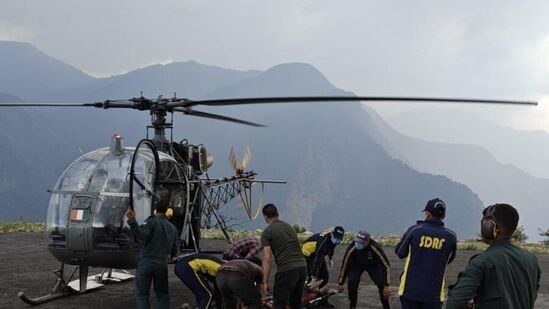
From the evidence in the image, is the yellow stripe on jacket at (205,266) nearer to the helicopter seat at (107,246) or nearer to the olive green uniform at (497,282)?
the helicopter seat at (107,246)

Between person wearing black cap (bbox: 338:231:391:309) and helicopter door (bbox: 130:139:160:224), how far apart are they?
3.05 m

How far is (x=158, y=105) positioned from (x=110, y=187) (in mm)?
1716

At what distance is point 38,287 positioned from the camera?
36.0 ft

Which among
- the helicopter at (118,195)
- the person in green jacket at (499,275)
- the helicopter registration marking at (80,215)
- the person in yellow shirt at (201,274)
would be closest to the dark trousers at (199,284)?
the person in yellow shirt at (201,274)

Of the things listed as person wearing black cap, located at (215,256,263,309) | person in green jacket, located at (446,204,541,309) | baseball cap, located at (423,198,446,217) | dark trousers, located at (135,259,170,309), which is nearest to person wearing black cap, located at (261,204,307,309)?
person wearing black cap, located at (215,256,263,309)

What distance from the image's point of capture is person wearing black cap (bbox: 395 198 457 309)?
5.90 m

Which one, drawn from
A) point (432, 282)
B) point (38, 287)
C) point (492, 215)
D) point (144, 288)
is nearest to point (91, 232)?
point (144, 288)

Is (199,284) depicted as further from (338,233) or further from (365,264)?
(365,264)

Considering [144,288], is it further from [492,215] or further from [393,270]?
[393,270]

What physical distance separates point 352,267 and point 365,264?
0.19 m

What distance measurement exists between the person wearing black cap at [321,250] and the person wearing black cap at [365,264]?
0.35 metres

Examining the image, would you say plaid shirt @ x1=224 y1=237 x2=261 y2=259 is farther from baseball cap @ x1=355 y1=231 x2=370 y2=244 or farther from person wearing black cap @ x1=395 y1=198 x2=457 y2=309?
person wearing black cap @ x1=395 y1=198 x2=457 y2=309

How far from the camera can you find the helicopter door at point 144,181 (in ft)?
28.5

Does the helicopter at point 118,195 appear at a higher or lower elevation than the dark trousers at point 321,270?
higher
